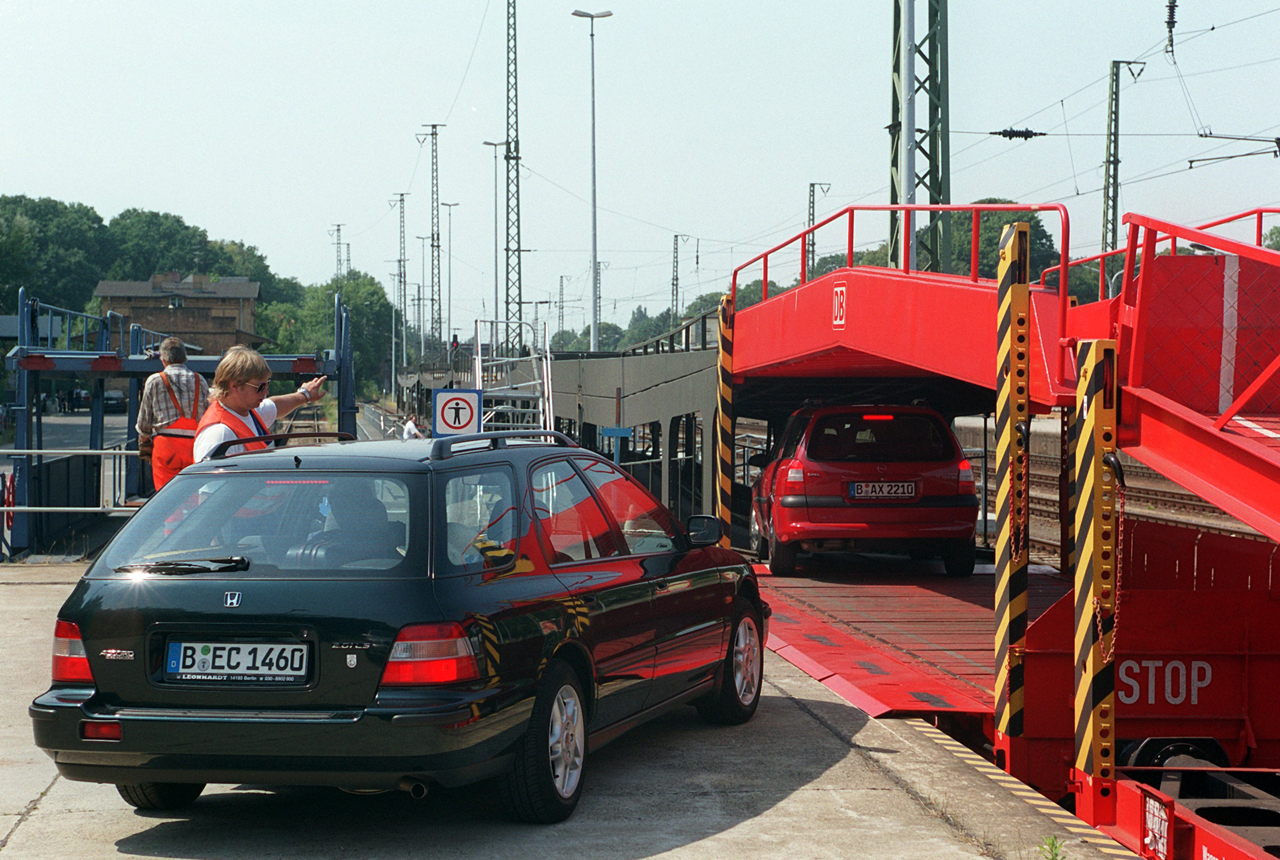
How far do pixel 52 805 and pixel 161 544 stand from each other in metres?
1.39

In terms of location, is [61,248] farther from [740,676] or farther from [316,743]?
[316,743]

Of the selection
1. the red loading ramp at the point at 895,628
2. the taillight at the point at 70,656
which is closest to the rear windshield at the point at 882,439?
the red loading ramp at the point at 895,628

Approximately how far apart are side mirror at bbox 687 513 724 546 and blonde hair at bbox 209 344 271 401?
7.95ft

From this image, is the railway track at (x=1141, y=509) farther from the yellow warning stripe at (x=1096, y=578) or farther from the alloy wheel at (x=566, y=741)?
the alloy wheel at (x=566, y=741)

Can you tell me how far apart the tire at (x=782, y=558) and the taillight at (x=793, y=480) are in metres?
0.70

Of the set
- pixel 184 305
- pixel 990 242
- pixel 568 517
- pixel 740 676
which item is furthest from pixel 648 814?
pixel 184 305

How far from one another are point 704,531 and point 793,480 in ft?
21.5

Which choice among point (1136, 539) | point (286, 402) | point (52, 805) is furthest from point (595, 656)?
point (1136, 539)

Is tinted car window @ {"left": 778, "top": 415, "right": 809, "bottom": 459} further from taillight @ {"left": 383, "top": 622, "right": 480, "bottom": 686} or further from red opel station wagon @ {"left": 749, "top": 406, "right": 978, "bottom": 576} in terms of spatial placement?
taillight @ {"left": 383, "top": 622, "right": 480, "bottom": 686}

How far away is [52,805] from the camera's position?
567 centimetres

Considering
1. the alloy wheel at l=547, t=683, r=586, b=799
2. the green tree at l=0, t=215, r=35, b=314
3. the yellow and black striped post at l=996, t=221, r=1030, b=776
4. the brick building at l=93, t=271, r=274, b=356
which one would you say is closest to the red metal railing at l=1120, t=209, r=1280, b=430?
the yellow and black striped post at l=996, t=221, r=1030, b=776

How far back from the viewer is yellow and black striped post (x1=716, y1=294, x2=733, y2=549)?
14969 mm

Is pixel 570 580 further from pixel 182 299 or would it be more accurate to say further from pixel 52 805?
pixel 182 299

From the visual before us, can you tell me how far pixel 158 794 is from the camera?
17.9 ft
